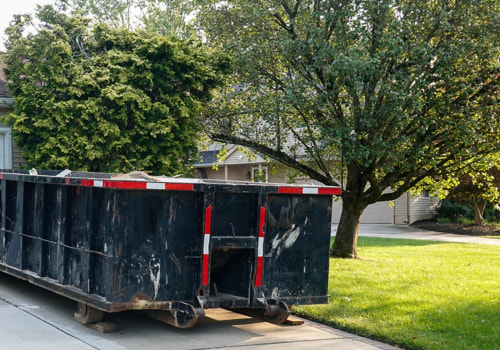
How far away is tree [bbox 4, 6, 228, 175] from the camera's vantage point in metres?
13.0

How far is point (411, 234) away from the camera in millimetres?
23188

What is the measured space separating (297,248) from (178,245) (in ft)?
4.90

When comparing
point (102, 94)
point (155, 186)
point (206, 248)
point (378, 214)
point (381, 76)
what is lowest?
point (378, 214)

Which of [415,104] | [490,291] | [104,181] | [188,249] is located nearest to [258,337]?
[188,249]

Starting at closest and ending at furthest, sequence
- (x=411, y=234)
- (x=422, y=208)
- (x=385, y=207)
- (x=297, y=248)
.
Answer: (x=297, y=248) → (x=411, y=234) → (x=385, y=207) → (x=422, y=208)

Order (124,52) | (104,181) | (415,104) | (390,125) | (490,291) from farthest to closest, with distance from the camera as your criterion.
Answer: (124,52)
(390,125)
(415,104)
(490,291)
(104,181)

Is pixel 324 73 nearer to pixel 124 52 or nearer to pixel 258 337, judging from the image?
pixel 124 52

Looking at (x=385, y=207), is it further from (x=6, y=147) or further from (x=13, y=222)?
(x=13, y=222)

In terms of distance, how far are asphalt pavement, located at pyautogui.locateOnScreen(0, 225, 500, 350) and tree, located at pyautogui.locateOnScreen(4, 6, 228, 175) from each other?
5094 millimetres

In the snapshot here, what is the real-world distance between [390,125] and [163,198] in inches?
270

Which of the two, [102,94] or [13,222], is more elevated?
[102,94]

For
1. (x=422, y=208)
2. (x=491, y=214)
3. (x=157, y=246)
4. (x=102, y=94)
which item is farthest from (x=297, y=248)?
(x=491, y=214)

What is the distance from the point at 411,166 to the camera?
12562 mm

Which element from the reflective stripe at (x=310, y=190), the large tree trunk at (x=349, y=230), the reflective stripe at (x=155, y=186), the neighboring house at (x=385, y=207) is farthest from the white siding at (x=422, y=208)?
the reflective stripe at (x=155, y=186)
